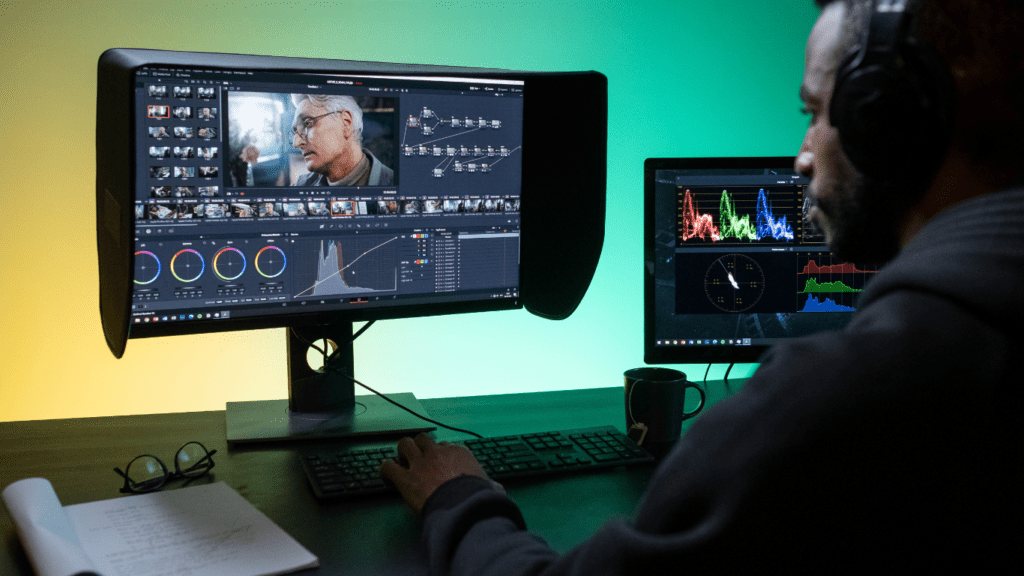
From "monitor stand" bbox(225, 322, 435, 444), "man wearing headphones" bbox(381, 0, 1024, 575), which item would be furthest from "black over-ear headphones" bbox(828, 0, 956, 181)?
"monitor stand" bbox(225, 322, 435, 444)

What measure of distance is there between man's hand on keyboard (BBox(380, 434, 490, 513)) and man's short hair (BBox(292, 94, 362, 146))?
18.6 inches

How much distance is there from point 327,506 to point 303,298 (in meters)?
0.36

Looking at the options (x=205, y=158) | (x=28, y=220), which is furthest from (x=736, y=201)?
(x=28, y=220)

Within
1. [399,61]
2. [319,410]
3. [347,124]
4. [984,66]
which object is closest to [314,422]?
[319,410]

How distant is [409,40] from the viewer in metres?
2.00

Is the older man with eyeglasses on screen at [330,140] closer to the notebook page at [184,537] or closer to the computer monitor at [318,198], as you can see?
the computer monitor at [318,198]

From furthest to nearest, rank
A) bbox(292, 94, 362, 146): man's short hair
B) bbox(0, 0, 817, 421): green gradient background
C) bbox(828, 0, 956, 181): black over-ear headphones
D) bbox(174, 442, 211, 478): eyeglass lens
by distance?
bbox(0, 0, 817, 421): green gradient background < bbox(292, 94, 362, 146): man's short hair < bbox(174, 442, 211, 478): eyeglass lens < bbox(828, 0, 956, 181): black over-ear headphones

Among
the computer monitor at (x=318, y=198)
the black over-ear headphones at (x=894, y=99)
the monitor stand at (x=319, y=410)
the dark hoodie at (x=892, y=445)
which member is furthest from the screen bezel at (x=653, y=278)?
the dark hoodie at (x=892, y=445)

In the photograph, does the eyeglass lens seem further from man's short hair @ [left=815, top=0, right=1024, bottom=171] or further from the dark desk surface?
man's short hair @ [left=815, top=0, right=1024, bottom=171]

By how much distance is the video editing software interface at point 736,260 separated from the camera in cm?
132

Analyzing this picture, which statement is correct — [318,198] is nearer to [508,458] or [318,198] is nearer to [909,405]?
[508,458]

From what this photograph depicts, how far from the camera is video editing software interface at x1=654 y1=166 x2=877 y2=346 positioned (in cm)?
132

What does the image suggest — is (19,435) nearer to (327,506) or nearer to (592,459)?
(327,506)

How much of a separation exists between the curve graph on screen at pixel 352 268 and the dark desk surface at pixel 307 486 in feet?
0.77
